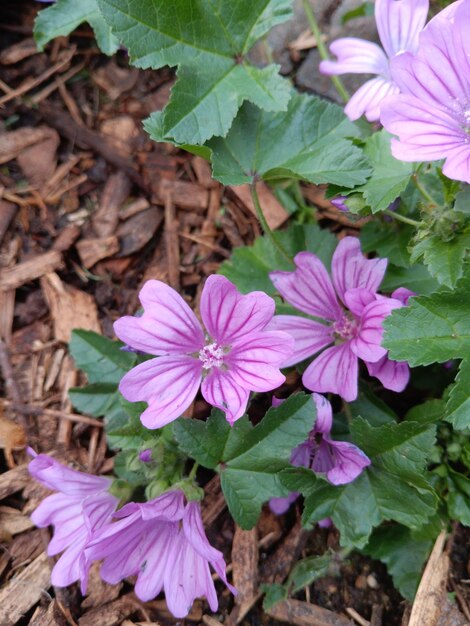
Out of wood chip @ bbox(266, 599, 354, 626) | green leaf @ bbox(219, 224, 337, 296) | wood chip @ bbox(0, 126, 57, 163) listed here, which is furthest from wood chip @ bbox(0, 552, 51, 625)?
wood chip @ bbox(0, 126, 57, 163)

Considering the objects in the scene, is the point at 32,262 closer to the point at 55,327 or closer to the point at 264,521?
the point at 55,327

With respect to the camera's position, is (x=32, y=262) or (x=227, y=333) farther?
(x=32, y=262)

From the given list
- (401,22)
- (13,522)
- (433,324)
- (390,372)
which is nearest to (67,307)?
(13,522)

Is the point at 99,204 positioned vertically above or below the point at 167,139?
below

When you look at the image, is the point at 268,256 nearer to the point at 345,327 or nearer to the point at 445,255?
the point at 345,327

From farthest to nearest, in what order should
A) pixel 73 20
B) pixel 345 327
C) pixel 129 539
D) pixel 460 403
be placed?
pixel 73 20, pixel 345 327, pixel 129 539, pixel 460 403

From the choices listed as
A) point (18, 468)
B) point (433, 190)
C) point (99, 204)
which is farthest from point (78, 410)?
point (433, 190)
